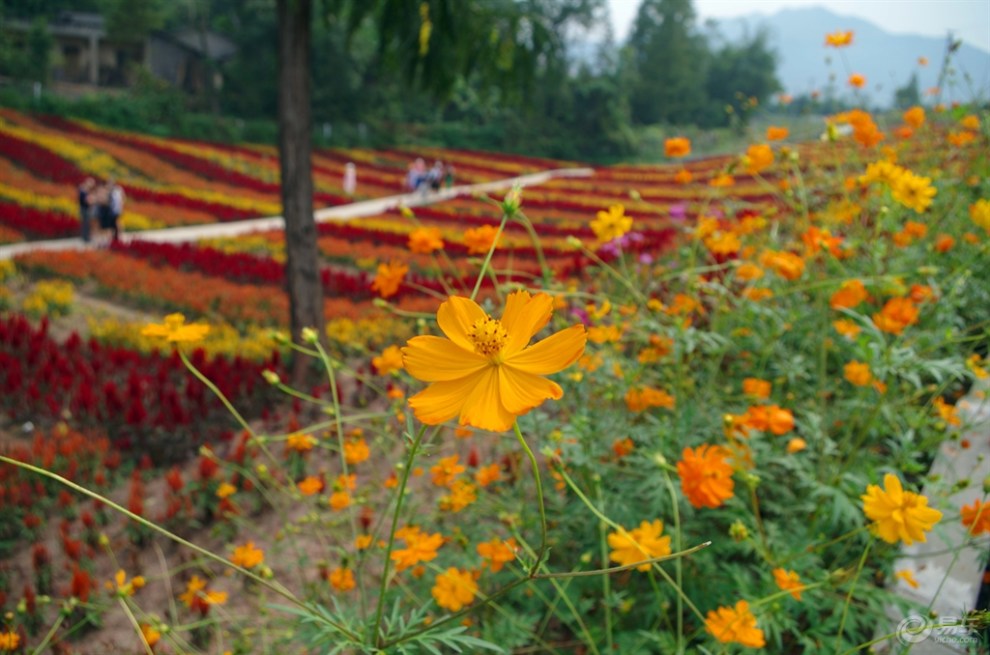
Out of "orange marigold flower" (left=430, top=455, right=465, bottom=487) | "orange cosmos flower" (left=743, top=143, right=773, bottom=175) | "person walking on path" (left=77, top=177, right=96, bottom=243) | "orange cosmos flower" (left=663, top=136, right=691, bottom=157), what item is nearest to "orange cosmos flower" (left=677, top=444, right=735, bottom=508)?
"orange marigold flower" (left=430, top=455, right=465, bottom=487)

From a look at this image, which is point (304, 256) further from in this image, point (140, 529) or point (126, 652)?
point (126, 652)

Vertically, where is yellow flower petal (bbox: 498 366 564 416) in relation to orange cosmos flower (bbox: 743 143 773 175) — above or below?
below

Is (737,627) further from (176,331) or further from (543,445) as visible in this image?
(176,331)

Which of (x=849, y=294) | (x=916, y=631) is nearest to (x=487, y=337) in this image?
(x=916, y=631)

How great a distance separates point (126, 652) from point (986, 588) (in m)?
2.68

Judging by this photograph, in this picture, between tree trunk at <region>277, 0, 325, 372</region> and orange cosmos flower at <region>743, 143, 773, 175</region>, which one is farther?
tree trunk at <region>277, 0, 325, 372</region>

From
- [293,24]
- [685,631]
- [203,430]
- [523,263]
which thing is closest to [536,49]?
[293,24]

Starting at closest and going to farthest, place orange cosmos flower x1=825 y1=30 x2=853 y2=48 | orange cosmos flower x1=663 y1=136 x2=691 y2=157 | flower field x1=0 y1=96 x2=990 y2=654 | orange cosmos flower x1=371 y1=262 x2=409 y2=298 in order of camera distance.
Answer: flower field x1=0 y1=96 x2=990 y2=654
orange cosmos flower x1=371 y1=262 x2=409 y2=298
orange cosmos flower x1=663 y1=136 x2=691 y2=157
orange cosmos flower x1=825 y1=30 x2=853 y2=48

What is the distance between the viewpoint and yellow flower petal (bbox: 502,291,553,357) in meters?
0.74

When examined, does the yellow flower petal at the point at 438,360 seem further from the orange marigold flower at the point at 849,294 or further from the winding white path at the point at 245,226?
the winding white path at the point at 245,226

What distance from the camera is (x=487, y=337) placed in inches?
29.6

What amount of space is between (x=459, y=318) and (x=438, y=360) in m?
0.05

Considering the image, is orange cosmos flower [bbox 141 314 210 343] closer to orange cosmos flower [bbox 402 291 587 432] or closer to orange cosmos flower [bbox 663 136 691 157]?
orange cosmos flower [bbox 402 291 587 432]

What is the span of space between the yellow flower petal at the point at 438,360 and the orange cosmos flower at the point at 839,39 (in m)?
2.80
